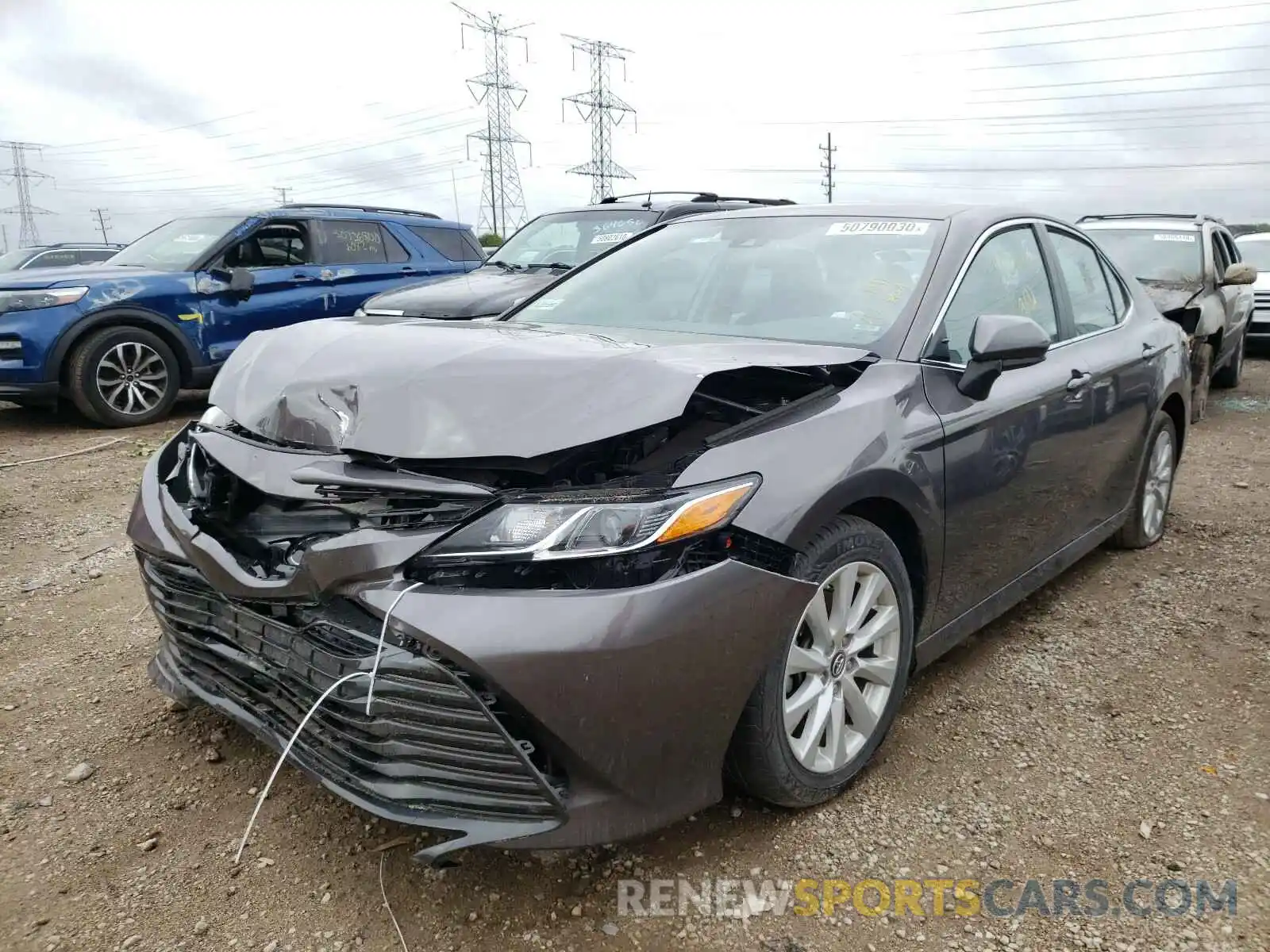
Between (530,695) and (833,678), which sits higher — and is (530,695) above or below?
above

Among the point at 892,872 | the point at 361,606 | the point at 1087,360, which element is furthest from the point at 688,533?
the point at 1087,360

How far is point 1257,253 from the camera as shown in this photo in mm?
11930

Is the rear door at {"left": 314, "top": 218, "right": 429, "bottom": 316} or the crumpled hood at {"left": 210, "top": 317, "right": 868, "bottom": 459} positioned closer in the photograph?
the crumpled hood at {"left": 210, "top": 317, "right": 868, "bottom": 459}

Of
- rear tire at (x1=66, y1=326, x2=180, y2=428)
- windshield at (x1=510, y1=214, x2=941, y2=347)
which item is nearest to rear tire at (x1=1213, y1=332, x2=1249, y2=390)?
windshield at (x1=510, y1=214, x2=941, y2=347)

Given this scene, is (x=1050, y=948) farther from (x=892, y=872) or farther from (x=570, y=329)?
(x=570, y=329)

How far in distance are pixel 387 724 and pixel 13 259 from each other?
687 inches

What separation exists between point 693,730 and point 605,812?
0.24 m

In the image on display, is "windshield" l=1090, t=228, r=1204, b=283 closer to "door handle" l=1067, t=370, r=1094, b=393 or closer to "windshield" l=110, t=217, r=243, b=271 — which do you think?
"door handle" l=1067, t=370, r=1094, b=393

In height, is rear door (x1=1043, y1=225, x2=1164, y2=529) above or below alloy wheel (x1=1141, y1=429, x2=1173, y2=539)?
above

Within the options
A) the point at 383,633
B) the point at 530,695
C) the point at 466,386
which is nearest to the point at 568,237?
the point at 466,386

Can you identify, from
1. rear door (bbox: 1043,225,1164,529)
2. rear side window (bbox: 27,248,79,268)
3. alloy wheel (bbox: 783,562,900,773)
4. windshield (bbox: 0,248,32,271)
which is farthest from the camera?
rear side window (bbox: 27,248,79,268)

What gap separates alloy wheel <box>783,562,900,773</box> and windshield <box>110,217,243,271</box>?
274 inches

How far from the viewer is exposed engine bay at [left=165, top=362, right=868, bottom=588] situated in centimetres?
190

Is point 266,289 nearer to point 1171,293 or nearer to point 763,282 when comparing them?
point 763,282
